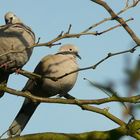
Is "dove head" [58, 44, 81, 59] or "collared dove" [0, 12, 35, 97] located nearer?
"collared dove" [0, 12, 35, 97]

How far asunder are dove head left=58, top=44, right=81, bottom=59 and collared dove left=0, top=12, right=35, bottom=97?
0.43m

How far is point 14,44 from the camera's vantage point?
200 inches

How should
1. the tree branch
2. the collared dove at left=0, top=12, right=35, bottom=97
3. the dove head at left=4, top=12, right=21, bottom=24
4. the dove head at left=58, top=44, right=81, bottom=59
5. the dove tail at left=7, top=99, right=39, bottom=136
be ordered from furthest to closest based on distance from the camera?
1. the dove head at left=4, top=12, right=21, bottom=24
2. the dove head at left=58, top=44, right=81, bottom=59
3. the collared dove at left=0, top=12, right=35, bottom=97
4. the dove tail at left=7, top=99, right=39, bottom=136
5. the tree branch

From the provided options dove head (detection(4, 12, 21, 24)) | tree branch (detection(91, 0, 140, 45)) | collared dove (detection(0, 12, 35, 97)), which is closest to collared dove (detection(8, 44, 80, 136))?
collared dove (detection(0, 12, 35, 97))

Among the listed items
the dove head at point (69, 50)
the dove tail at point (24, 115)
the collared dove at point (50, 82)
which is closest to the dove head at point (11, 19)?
the dove head at point (69, 50)

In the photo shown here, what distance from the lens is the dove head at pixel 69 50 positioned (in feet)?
18.1

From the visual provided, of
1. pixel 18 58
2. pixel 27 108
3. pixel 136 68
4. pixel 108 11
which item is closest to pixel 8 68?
pixel 18 58

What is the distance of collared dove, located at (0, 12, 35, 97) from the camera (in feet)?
Result: 16.0

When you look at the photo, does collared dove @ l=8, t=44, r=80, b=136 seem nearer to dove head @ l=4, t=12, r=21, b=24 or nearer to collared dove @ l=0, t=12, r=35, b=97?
collared dove @ l=0, t=12, r=35, b=97

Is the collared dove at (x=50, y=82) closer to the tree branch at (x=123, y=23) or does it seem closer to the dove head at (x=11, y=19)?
the dove head at (x=11, y=19)

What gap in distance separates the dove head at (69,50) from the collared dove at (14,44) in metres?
0.43

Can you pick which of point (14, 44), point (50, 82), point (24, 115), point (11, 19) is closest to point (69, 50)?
point (50, 82)

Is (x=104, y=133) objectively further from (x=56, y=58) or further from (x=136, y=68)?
(x=56, y=58)

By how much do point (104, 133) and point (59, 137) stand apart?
10.4 inches
